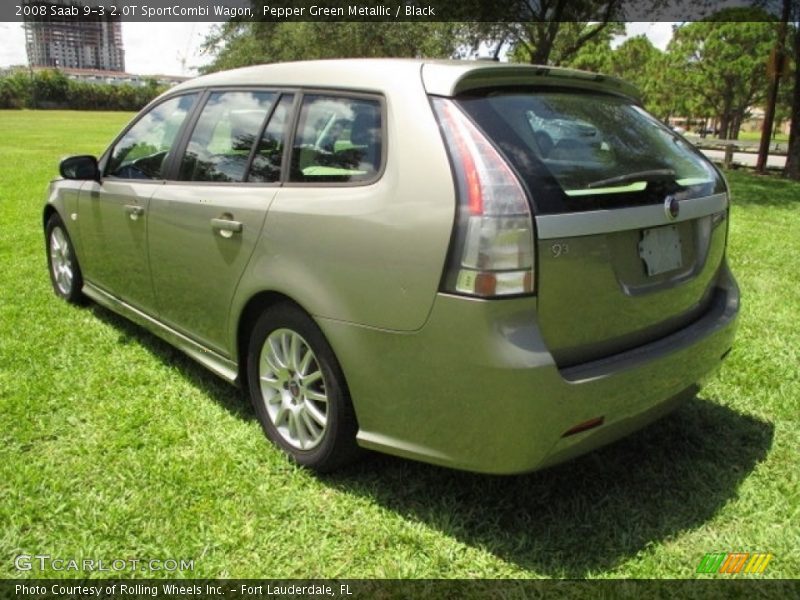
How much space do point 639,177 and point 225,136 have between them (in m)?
1.93

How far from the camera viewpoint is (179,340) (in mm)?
3600

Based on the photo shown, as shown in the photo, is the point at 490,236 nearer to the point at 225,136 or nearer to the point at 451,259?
the point at 451,259

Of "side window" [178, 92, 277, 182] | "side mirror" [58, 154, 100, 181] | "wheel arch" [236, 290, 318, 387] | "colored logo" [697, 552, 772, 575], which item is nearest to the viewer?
"colored logo" [697, 552, 772, 575]

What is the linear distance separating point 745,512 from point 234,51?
43535 millimetres

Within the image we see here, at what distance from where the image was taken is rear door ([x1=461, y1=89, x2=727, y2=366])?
2188mm

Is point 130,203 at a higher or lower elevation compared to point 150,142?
lower

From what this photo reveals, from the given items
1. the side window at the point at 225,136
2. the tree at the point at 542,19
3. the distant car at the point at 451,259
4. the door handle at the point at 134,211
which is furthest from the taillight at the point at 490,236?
the tree at the point at 542,19

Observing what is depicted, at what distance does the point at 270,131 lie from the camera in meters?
2.98

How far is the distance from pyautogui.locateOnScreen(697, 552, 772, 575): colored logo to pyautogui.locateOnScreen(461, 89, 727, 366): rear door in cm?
80

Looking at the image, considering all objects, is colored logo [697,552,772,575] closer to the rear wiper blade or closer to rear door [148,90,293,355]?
the rear wiper blade

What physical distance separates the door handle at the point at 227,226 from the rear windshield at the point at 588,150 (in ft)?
3.77

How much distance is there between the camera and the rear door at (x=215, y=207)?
293 cm

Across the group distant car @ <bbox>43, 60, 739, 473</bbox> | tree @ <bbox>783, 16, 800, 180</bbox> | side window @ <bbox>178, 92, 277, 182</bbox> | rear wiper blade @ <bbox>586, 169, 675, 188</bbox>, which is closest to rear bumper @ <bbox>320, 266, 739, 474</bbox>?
distant car @ <bbox>43, 60, 739, 473</bbox>

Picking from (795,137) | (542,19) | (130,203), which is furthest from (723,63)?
(130,203)
